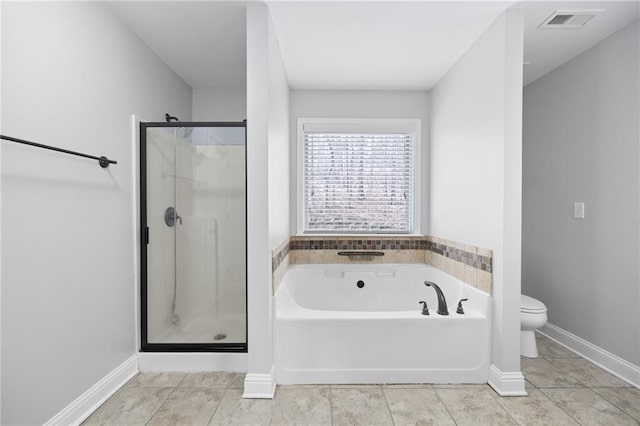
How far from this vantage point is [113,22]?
6.88 ft

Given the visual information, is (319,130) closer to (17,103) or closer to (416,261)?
(416,261)

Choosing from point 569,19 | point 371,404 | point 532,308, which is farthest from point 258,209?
point 569,19

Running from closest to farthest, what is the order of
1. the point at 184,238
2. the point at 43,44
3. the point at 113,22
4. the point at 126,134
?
the point at 43,44, the point at 113,22, the point at 126,134, the point at 184,238

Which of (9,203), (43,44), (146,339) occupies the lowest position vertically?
(146,339)

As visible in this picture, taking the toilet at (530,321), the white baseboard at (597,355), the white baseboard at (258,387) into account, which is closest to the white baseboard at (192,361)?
the white baseboard at (258,387)

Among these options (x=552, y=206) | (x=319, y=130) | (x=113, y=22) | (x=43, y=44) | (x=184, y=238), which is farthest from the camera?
(x=319, y=130)

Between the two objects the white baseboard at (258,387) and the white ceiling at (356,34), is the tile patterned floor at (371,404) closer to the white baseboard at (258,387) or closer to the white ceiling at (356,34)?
the white baseboard at (258,387)

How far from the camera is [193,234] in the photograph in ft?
8.00

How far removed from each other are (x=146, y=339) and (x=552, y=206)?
335 centimetres

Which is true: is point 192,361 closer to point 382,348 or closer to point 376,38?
point 382,348

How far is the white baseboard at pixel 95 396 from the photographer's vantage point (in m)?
1.70

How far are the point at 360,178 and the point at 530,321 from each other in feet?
6.12

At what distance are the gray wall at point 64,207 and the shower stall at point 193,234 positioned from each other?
131 millimetres

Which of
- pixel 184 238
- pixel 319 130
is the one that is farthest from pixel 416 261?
pixel 184 238
